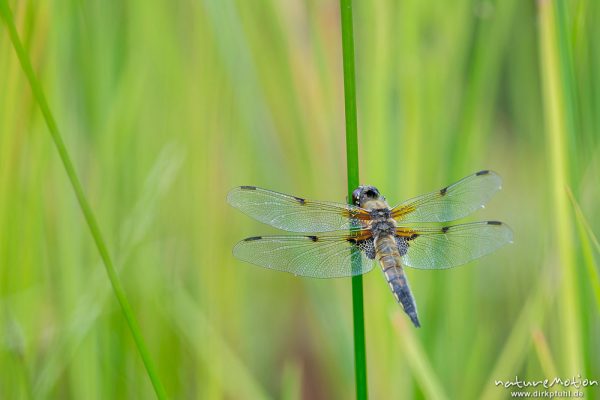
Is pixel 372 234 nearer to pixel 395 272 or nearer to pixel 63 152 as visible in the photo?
pixel 395 272

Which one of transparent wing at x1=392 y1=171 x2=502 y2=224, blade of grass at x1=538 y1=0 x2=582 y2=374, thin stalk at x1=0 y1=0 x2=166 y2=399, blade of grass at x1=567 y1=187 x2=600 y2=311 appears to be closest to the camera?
thin stalk at x1=0 y1=0 x2=166 y2=399

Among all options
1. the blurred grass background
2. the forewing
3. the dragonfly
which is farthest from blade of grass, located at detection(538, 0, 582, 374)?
the forewing

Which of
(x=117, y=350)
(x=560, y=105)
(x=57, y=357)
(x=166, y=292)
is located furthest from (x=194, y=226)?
(x=560, y=105)

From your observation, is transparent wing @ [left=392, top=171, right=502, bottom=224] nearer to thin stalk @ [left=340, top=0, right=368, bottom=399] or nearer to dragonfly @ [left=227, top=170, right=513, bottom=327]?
dragonfly @ [left=227, top=170, right=513, bottom=327]

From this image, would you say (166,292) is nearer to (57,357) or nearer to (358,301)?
(57,357)

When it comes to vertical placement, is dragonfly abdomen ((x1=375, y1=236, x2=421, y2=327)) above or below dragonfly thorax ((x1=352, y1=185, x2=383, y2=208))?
below

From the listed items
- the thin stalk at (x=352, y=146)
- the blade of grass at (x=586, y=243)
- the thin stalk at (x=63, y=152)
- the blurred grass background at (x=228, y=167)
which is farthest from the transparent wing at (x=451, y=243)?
the thin stalk at (x=63, y=152)

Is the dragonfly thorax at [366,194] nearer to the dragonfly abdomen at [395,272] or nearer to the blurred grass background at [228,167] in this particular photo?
the dragonfly abdomen at [395,272]
